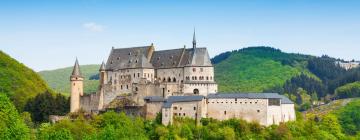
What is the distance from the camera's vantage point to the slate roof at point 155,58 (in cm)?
8256

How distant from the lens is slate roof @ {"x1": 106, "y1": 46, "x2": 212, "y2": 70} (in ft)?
271

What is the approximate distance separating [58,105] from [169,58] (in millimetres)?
17670

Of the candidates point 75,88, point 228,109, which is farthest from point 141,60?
point 228,109

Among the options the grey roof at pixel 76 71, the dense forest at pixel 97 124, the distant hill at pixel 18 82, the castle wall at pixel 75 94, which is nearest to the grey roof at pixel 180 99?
the dense forest at pixel 97 124

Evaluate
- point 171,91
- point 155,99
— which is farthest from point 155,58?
point 155,99

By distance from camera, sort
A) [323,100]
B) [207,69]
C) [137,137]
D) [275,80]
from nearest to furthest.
Result: [137,137] → [207,69] → [323,100] → [275,80]

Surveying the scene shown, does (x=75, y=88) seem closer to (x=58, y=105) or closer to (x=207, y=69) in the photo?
(x=58, y=105)

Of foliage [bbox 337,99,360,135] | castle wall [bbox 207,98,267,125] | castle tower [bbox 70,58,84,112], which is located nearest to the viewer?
castle wall [bbox 207,98,267,125]

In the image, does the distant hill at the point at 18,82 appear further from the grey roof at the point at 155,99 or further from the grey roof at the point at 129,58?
the grey roof at the point at 155,99

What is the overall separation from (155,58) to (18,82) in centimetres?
3411

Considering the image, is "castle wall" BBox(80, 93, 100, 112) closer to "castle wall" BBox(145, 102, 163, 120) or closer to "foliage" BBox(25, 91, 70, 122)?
"foliage" BBox(25, 91, 70, 122)

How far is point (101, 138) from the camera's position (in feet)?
213

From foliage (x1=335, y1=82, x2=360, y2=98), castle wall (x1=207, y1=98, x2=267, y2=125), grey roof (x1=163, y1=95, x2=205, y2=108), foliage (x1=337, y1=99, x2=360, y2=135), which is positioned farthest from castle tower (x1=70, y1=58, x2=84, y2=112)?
foliage (x1=335, y1=82, x2=360, y2=98)

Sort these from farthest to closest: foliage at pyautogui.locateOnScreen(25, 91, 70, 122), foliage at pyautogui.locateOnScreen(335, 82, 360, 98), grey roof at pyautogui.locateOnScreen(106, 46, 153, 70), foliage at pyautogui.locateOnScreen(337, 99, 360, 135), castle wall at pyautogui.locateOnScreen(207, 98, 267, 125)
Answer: foliage at pyautogui.locateOnScreen(335, 82, 360, 98) → foliage at pyautogui.locateOnScreen(337, 99, 360, 135) → foliage at pyautogui.locateOnScreen(25, 91, 70, 122) → grey roof at pyautogui.locateOnScreen(106, 46, 153, 70) → castle wall at pyautogui.locateOnScreen(207, 98, 267, 125)
